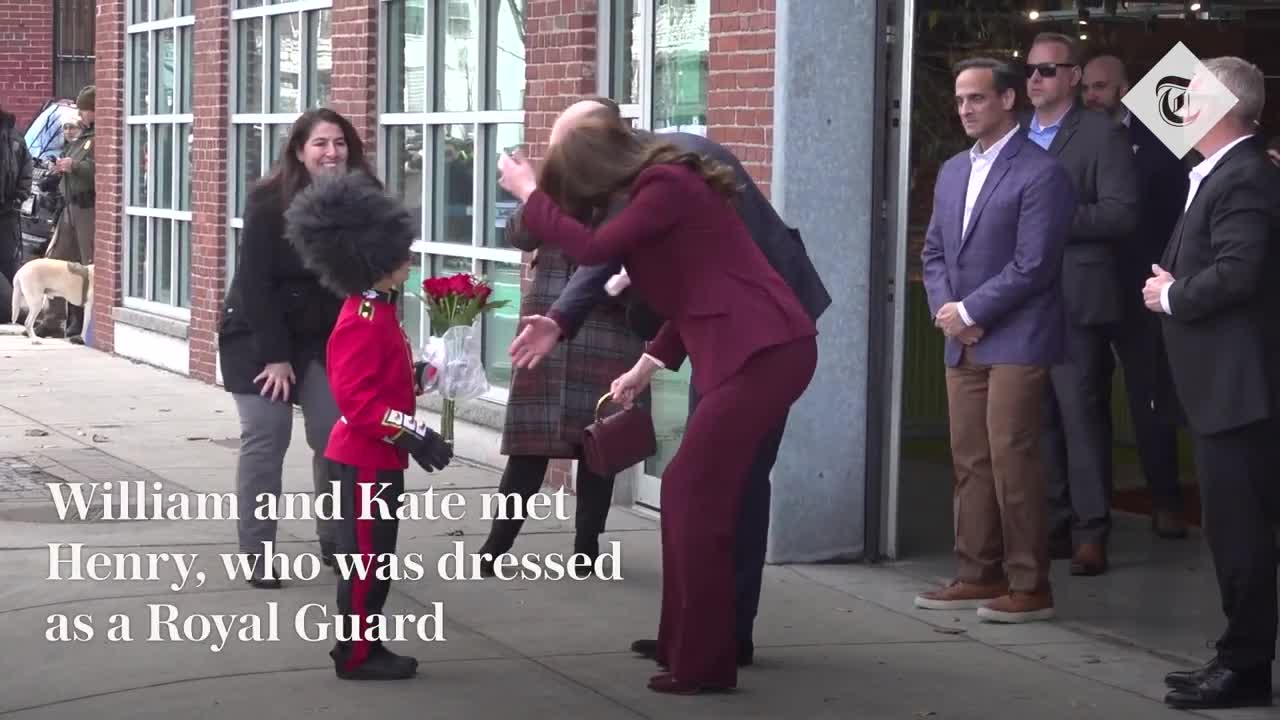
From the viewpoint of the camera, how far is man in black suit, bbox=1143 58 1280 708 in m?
6.22

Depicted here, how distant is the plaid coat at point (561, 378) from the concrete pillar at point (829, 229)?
816 millimetres

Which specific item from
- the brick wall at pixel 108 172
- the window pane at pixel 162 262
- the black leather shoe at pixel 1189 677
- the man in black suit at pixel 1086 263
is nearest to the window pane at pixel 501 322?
the man in black suit at pixel 1086 263

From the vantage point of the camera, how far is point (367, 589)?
255 inches

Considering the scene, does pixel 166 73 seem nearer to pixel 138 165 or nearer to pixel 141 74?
pixel 141 74

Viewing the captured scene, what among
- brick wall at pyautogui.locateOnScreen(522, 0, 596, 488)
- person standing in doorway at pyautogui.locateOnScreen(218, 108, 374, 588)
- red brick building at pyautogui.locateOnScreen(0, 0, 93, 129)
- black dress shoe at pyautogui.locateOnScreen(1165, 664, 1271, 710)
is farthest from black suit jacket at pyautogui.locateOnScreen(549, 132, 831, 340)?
red brick building at pyautogui.locateOnScreen(0, 0, 93, 129)

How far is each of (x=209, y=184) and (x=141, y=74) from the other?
264cm

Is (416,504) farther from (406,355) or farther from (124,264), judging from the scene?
(124,264)

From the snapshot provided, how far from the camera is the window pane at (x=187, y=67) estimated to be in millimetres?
16547

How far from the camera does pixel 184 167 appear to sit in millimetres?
16703

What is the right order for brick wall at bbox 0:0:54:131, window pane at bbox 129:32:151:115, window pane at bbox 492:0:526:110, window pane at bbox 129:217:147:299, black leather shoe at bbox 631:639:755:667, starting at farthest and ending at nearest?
1. brick wall at bbox 0:0:54:131
2. window pane at bbox 129:217:147:299
3. window pane at bbox 129:32:151:115
4. window pane at bbox 492:0:526:110
5. black leather shoe at bbox 631:639:755:667

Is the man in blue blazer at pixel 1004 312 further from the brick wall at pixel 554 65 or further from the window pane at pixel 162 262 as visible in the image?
the window pane at pixel 162 262

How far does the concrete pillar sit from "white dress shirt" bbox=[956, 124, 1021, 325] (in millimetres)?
880

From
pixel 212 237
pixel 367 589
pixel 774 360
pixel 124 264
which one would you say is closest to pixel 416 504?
pixel 367 589

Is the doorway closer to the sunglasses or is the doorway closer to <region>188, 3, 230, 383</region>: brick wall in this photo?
the sunglasses
